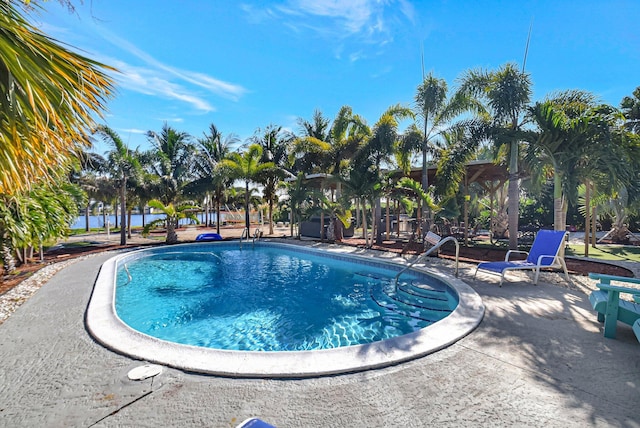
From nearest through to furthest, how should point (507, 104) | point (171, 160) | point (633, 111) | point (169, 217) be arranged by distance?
point (507, 104)
point (633, 111)
point (169, 217)
point (171, 160)

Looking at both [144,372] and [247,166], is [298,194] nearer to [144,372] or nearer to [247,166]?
[247,166]

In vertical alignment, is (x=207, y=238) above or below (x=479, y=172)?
below

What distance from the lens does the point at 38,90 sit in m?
1.96

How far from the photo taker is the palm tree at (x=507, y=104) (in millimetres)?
10383

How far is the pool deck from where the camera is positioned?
245 cm

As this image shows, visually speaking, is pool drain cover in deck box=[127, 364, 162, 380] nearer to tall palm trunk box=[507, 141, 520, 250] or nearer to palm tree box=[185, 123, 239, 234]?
tall palm trunk box=[507, 141, 520, 250]

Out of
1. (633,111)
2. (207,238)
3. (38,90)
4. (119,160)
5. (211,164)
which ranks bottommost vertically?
(207,238)

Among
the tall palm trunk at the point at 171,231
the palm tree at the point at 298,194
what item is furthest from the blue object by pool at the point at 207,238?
the palm tree at the point at 298,194

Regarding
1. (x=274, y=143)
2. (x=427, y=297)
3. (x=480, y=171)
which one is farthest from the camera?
(x=274, y=143)

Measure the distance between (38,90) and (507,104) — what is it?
12.5 m

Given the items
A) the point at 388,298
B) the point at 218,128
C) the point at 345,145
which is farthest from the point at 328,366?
the point at 218,128

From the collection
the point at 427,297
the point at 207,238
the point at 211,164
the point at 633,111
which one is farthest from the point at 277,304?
the point at 633,111

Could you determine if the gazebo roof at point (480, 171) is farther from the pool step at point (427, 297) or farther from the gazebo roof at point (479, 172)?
the pool step at point (427, 297)

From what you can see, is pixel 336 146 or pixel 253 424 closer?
pixel 253 424
